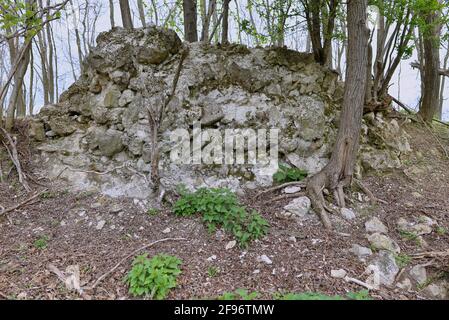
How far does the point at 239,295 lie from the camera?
7.21 ft

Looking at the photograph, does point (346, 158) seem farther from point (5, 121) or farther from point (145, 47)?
point (5, 121)

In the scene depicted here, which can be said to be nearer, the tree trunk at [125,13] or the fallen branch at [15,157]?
the fallen branch at [15,157]

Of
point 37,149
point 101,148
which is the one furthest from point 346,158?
point 37,149

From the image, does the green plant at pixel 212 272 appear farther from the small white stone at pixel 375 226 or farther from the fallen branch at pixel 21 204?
the fallen branch at pixel 21 204

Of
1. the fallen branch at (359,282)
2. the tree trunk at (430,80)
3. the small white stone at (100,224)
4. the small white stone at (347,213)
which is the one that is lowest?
the fallen branch at (359,282)

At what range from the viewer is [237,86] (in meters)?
4.20

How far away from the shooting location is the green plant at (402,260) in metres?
2.56

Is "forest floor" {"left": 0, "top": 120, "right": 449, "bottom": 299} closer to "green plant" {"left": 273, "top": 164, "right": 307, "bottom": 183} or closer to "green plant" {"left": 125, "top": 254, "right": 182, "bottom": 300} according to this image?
"green plant" {"left": 125, "top": 254, "right": 182, "bottom": 300}

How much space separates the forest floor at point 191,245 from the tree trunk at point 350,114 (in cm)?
34

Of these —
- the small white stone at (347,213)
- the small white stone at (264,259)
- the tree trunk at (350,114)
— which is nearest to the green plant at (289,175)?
the tree trunk at (350,114)

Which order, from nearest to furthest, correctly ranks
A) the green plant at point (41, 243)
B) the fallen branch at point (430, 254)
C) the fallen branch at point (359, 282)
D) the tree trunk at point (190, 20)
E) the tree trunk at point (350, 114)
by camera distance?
1. the fallen branch at point (359, 282)
2. the fallen branch at point (430, 254)
3. the green plant at point (41, 243)
4. the tree trunk at point (350, 114)
5. the tree trunk at point (190, 20)

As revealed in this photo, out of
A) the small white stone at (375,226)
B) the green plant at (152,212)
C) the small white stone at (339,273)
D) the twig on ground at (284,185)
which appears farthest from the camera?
the twig on ground at (284,185)

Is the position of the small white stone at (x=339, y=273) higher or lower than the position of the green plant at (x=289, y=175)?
lower

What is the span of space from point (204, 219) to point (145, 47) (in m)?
2.78
